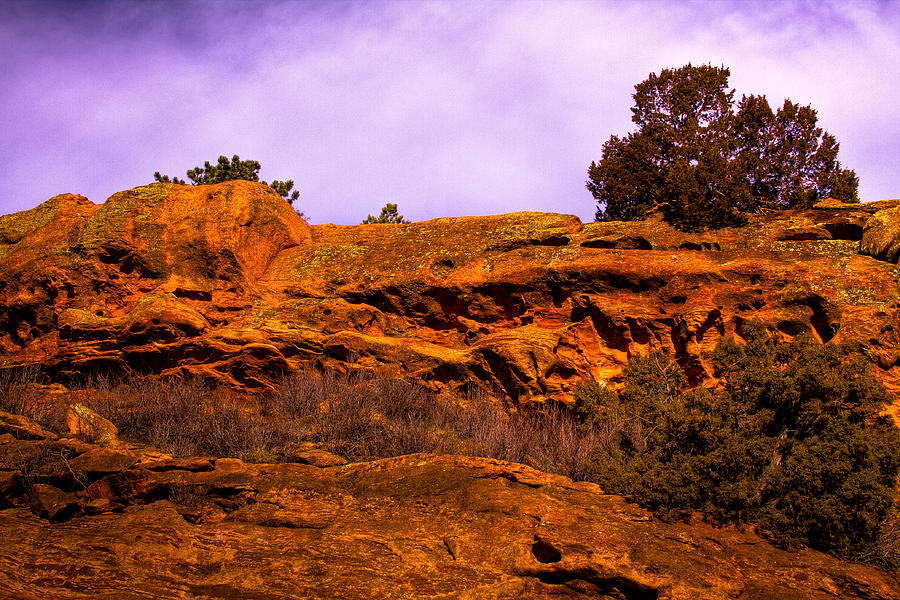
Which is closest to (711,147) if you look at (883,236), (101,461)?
(883,236)

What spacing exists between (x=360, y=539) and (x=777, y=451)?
12.6 ft

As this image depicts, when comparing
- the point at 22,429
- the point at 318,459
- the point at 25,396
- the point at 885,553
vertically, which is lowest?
the point at 885,553

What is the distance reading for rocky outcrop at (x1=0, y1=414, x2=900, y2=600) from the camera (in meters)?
4.31

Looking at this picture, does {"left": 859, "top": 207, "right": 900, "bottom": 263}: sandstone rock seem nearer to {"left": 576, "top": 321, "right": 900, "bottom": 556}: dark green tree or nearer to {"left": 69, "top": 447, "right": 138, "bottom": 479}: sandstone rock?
{"left": 576, "top": 321, "right": 900, "bottom": 556}: dark green tree

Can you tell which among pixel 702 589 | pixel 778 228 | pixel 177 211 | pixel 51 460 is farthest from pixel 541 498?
pixel 177 211

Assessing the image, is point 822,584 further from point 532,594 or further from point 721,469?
point 532,594

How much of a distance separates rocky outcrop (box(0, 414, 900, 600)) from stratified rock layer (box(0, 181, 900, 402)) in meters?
3.20

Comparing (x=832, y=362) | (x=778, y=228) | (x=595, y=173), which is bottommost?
(x=832, y=362)

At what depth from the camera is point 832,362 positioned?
6.49m

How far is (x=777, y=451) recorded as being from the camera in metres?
5.98

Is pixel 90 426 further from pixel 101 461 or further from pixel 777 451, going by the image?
pixel 777 451

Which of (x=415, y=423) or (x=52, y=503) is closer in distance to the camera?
(x=52, y=503)

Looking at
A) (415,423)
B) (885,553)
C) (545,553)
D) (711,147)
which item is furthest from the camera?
(711,147)

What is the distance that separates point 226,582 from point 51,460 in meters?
2.83
